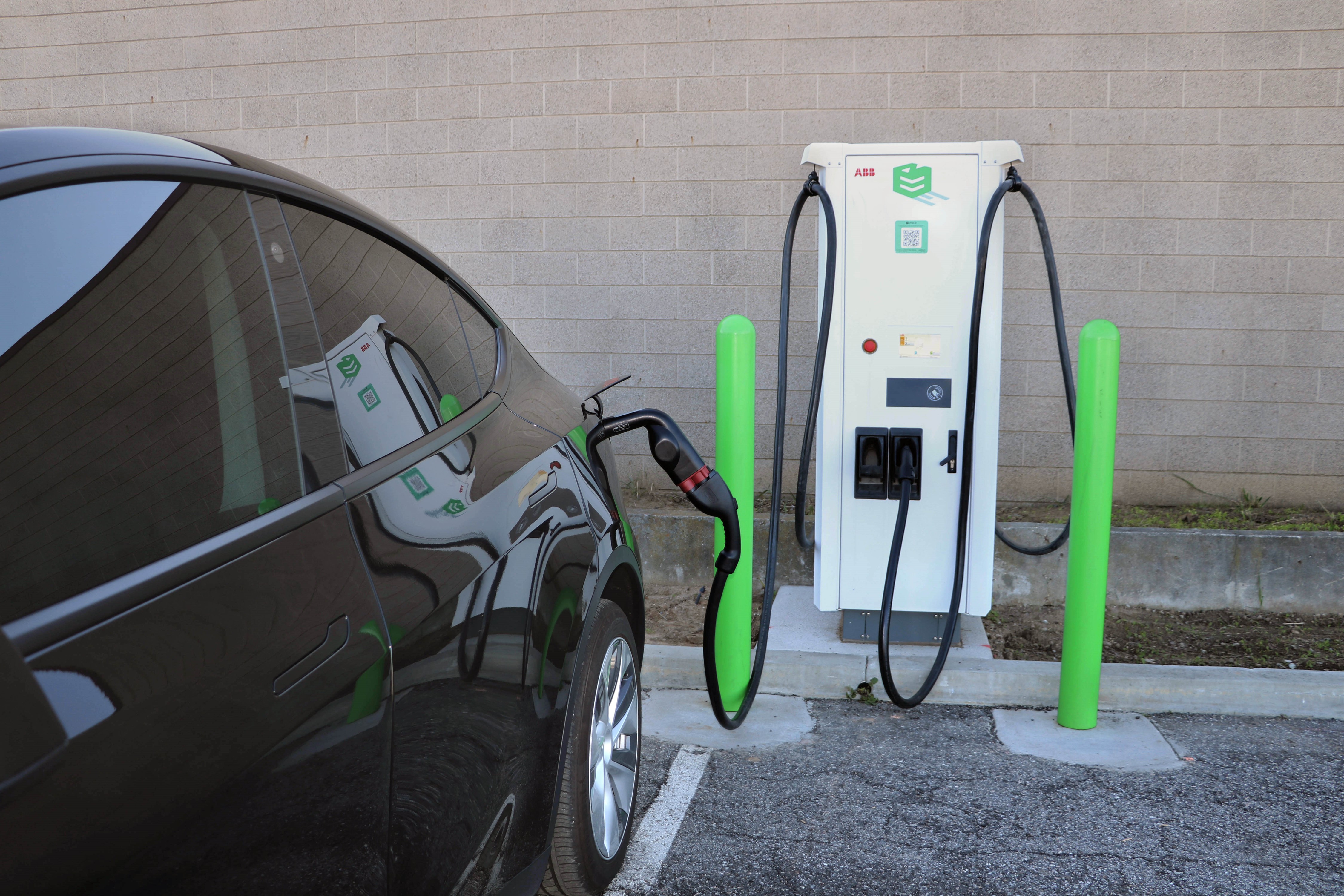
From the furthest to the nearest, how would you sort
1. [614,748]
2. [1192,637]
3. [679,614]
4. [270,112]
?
[270,112] → [679,614] → [1192,637] → [614,748]

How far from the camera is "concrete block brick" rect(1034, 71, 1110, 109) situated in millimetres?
5230

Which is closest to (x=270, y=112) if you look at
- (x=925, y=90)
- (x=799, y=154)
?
(x=799, y=154)

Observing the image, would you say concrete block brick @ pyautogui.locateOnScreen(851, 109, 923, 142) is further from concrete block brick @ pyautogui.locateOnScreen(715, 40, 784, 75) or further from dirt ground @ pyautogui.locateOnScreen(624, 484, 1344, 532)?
dirt ground @ pyautogui.locateOnScreen(624, 484, 1344, 532)

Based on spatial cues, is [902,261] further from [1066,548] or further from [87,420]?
[87,420]

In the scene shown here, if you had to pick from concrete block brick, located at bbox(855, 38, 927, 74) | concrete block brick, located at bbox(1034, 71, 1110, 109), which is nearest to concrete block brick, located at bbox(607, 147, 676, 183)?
concrete block brick, located at bbox(855, 38, 927, 74)

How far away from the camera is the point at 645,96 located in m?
5.58

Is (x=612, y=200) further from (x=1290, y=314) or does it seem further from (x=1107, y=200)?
(x=1290, y=314)

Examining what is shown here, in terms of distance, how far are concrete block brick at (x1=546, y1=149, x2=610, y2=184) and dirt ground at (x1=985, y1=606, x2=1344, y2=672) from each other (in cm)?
318

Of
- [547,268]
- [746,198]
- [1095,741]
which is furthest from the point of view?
[547,268]

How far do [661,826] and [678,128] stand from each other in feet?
12.9

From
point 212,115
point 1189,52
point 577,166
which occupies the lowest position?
point 577,166

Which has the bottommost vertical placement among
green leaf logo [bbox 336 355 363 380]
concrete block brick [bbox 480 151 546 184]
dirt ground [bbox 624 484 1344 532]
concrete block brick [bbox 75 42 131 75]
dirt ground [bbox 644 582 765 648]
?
dirt ground [bbox 644 582 765 648]

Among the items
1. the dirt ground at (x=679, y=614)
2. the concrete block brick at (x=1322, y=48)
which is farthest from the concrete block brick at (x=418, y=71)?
the concrete block brick at (x=1322, y=48)

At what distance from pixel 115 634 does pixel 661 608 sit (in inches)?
159
